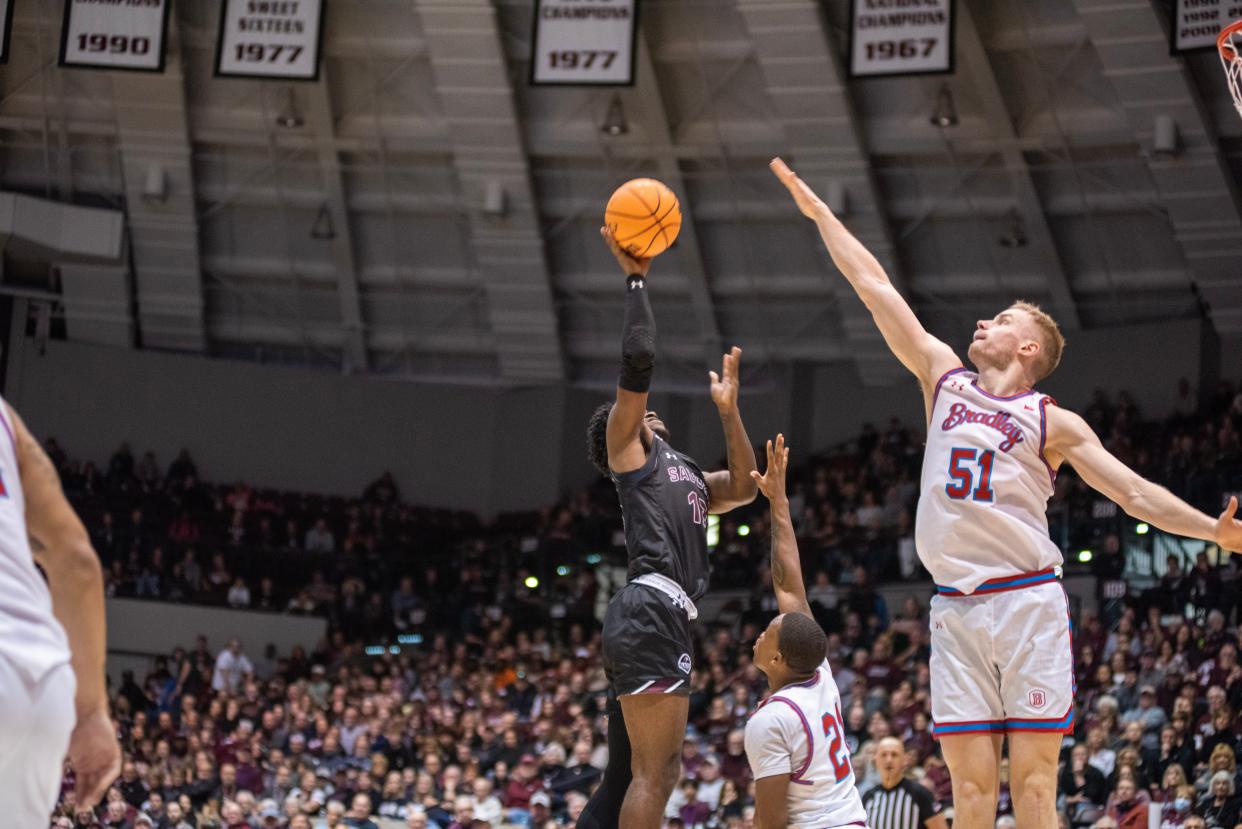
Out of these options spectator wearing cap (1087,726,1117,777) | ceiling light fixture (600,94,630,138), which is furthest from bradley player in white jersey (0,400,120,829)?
ceiling light fixture (600,94,630,138)

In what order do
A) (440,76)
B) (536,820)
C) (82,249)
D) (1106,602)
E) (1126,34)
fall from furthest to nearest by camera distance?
1. (82,249)
2. (440,76)
3. (1126,34)
4. (1106,602)
5. (536,820)

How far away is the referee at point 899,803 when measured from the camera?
8.90 meters

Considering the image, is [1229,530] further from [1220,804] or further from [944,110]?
[944,110]

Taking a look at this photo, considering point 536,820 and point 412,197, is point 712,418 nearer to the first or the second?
point 412,197

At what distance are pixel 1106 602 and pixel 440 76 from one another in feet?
42.9

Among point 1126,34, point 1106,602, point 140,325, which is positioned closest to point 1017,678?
point 1106,602

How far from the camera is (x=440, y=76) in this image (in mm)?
25516

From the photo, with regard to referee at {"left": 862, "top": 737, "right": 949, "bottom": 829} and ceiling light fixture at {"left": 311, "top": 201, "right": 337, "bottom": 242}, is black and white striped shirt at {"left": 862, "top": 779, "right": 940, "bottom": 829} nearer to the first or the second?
referee at {"left": 862, "top": 737, "right": 949, "bottom": 829}

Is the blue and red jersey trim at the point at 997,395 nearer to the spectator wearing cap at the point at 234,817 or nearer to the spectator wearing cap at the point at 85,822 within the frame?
the spectator wearing cap at the point at 234,817

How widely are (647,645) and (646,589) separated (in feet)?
0.83

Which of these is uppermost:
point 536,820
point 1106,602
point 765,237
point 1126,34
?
point 1126,34

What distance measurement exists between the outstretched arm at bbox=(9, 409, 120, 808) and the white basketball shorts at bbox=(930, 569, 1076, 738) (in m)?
3.58

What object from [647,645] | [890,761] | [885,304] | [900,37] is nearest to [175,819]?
[890,761]

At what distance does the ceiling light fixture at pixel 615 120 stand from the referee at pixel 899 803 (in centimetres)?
1804
